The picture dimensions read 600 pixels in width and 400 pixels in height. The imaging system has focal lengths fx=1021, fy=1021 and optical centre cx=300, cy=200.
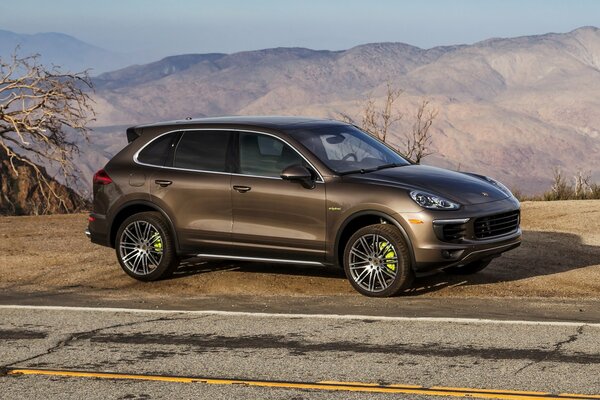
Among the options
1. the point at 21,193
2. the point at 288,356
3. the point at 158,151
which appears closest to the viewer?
the point at 288,356

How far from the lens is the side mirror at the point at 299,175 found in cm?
1048

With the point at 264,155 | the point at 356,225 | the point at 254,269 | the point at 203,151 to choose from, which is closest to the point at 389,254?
the point at 356,225

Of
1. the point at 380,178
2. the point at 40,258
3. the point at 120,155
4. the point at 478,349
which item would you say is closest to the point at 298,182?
the point at 380,178

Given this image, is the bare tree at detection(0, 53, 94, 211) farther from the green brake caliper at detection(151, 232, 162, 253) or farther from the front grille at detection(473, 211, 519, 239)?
the front grille at detection(473, 211, 519, 239)

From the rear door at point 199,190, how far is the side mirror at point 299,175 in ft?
2.68

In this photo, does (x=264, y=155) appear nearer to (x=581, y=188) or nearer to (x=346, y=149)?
(x=346, y=149)

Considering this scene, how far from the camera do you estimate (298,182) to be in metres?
10.7

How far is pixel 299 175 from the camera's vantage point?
10469mm

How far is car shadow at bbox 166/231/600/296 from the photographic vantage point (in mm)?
11422

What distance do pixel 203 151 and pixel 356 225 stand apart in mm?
2041

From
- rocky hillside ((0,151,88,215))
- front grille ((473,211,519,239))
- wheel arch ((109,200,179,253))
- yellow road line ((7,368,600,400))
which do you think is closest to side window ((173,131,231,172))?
wheel arch ((109,200,179,253))

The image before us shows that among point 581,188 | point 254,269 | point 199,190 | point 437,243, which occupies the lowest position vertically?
point 254,269

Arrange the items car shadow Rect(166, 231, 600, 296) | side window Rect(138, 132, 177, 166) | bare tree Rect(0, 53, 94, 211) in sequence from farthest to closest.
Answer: bare tree Rect(0, 53, 94, 211), side window Rect(138, 132, 177, 166), car shadow Rect(166, 231, 600, 296)

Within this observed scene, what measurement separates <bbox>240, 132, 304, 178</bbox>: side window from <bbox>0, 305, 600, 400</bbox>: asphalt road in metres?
1.97
